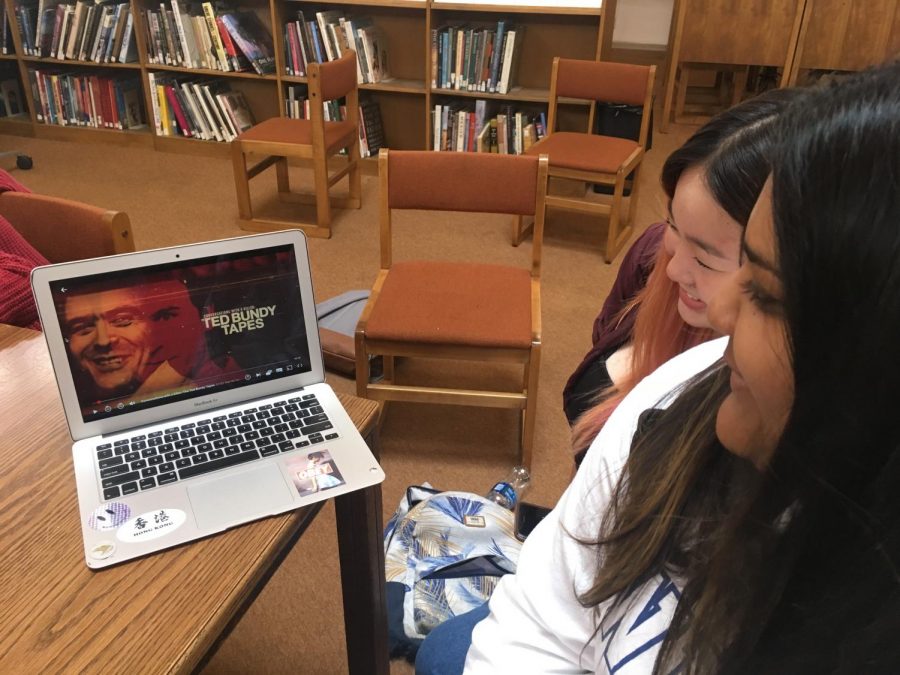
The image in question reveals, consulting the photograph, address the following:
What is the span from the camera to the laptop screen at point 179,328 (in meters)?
0.84

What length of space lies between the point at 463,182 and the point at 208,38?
257cm

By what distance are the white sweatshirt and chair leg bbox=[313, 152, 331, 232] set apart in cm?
251

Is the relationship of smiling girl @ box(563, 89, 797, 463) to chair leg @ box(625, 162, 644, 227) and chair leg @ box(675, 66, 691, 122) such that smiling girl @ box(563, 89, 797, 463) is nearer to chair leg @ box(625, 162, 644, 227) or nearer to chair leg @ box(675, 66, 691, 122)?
chair leg @ box(625, 162, 644, 227)

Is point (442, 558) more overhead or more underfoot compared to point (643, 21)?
more underfoot

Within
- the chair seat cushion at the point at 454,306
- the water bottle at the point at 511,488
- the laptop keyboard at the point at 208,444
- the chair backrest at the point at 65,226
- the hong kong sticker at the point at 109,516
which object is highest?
the chair backrest at the point at 65,226

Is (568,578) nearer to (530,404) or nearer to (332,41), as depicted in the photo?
(530,404)

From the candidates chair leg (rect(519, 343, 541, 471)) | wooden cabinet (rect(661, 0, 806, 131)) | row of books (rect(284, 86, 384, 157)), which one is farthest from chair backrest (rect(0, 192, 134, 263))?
wooden cabinet (rect(661, 0, 806, 131))

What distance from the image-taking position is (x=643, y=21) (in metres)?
5.23

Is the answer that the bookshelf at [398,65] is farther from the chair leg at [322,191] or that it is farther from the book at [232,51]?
the chair leg at [322,191]

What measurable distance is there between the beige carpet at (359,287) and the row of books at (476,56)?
26.7 inches

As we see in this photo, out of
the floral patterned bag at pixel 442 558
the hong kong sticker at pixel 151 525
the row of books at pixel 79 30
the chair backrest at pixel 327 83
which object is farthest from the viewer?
the row of books at pixel 79 30

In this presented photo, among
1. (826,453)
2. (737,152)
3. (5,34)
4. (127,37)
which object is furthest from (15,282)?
(5,34)

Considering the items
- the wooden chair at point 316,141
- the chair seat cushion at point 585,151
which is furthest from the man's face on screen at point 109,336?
the chair seat cushion at point 585,151

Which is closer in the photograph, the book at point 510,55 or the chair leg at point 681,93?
the book at point 510,55
